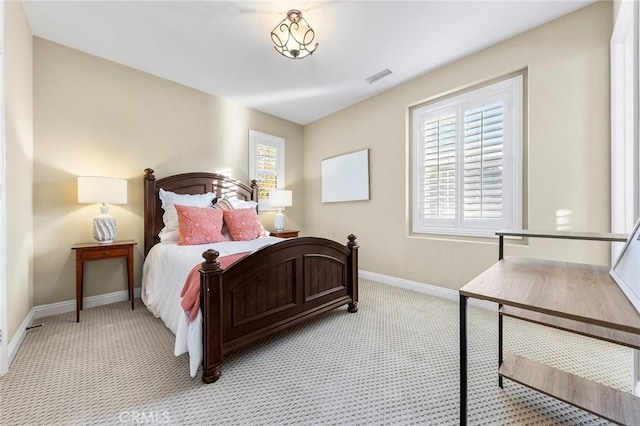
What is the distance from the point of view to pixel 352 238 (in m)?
2.69

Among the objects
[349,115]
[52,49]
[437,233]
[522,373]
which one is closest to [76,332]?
[52,49]

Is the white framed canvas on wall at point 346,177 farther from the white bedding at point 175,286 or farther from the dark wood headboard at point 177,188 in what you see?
the white bedding at point 175,286

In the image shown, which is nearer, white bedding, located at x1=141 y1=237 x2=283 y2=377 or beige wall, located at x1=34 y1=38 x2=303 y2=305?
white bedding, located at x1=141 y1=237 x2=283 y2=377

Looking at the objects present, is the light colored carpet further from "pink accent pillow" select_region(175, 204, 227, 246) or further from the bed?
"pink accent pillow" select_region(175, 204, 227, 246)

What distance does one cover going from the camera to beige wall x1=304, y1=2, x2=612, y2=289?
2127 mm

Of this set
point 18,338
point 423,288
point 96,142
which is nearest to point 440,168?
point 423,288

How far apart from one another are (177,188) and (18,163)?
138 cm

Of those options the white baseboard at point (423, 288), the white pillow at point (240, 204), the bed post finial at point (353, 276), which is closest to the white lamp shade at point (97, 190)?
the white pillow at point (240, 204)

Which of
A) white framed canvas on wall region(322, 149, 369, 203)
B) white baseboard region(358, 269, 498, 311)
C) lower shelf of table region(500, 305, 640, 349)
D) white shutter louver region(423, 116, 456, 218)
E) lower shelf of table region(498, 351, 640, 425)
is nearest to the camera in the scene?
lower shelf of table region(500, 305, 640, 349)

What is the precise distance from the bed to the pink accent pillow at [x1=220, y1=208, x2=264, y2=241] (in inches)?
16.7

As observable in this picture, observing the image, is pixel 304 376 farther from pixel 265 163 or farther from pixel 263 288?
pixel 265 163

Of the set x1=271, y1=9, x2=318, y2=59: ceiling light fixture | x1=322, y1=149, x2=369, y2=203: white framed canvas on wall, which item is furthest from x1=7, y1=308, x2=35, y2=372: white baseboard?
x1=322, y1=149, x2=369, y2=203: white framed canvas on wall

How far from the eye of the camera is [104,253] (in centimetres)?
254

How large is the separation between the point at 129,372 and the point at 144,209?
198 cm
